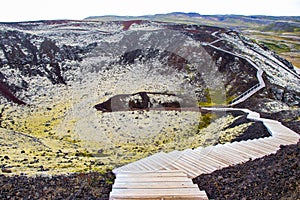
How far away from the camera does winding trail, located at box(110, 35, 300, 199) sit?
9102mm

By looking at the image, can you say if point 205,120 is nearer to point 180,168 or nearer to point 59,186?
point 180,168

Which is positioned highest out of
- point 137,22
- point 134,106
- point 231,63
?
point 137,22

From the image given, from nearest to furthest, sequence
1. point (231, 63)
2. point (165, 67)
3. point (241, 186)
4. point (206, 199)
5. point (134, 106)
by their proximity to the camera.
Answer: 1. point (206, 199)
2. point (241, 186)
3. point (134, 106)
4. point (231, 63)
5. point (165, 67)

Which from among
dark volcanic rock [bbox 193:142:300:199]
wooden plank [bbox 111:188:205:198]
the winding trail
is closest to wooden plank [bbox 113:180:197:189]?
the winding trail

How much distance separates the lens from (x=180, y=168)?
11.4 meters

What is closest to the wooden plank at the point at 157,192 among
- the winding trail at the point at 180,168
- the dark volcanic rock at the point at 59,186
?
the winding trail at the point at 180,168

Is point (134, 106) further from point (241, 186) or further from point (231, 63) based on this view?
point (241, 186)

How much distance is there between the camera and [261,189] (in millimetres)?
8938

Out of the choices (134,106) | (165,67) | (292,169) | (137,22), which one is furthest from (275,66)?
(292,169)

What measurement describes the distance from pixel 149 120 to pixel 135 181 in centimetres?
1520

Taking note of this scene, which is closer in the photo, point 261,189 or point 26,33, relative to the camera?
point 261,189

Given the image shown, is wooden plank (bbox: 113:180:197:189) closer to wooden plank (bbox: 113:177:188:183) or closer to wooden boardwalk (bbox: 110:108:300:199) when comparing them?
wooden boardwalk (bbox: 110:108:300:199)

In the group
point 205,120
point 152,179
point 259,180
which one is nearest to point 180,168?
point 152,179

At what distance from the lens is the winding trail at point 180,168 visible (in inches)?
358
